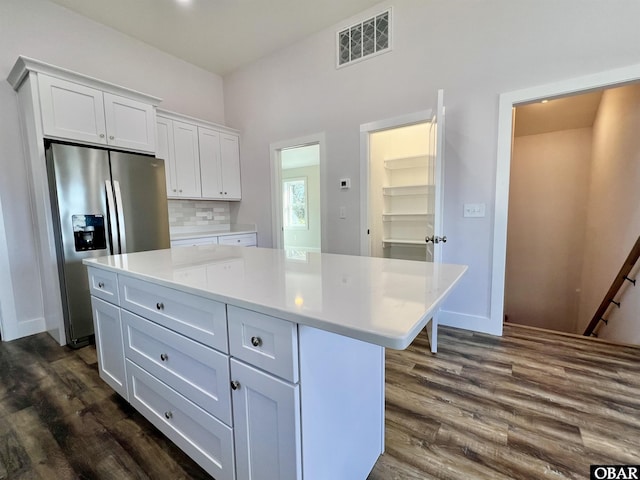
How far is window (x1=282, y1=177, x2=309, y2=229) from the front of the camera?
721cm

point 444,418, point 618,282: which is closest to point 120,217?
point 444,418

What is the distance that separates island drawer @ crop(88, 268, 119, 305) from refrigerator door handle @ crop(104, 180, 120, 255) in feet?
3.15

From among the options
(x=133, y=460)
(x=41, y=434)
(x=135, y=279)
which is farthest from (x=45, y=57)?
(x=133, y=460)

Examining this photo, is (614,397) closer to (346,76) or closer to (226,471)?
(226,471)

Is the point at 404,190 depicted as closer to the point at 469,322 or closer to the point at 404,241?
the point at 404,241

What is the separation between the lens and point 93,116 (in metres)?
2.49

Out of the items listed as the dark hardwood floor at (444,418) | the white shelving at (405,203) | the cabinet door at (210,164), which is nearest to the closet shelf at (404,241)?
the white shelving at (405,203)

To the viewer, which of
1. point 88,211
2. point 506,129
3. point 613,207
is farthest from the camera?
point 613,207

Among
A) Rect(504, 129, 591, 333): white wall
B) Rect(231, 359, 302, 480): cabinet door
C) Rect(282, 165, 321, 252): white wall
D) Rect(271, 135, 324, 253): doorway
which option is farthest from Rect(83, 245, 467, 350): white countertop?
Rect(282, 165, 321, 252): white wall

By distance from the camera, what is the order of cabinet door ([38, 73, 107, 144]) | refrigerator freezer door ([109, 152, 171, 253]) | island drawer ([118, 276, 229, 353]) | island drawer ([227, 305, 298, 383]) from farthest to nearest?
Result: 1. refrigerator freezer door ([109, 152, 171, 253])
2. cabinet door ([38, 73, 107, 144])
3. island drawer ([118, 276, 229, 353])
4. island drawer ([227, 305, 298, 383])

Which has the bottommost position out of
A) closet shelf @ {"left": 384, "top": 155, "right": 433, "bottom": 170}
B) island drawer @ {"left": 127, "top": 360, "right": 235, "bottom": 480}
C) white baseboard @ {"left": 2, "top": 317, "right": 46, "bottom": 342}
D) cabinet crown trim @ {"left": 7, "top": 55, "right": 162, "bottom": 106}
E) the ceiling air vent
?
white baseboard @ {"left": 2, "top": 317, "right": 46, "bottom": 342}

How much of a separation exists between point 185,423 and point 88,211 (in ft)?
7.04

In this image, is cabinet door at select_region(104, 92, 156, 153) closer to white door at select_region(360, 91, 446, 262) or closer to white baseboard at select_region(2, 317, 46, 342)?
white baseboard at select_region(2, 317, 46, 342)

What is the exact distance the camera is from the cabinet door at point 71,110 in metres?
2.25
